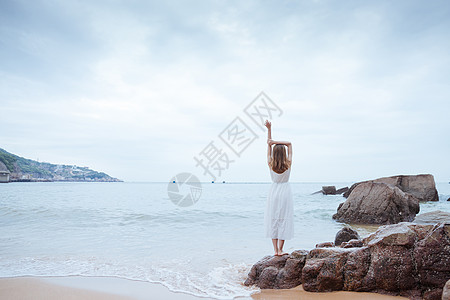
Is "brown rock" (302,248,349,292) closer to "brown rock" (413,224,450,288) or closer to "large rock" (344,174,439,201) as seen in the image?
"brown rock" (413,224,450,288)

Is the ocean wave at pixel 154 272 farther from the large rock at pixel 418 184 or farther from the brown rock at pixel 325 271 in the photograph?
the large rock at pixel 418 184

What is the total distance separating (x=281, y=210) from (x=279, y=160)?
843 millimetres

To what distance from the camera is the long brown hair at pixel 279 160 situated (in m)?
5.03

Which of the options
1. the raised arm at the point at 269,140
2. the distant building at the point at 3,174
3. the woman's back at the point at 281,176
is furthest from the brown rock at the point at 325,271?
the distant building at the point at 3,174

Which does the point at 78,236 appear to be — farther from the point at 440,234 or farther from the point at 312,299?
the point at 440,234

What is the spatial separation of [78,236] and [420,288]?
382 inches

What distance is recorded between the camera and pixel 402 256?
155 inches

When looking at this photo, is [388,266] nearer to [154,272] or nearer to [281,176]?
[281,176]

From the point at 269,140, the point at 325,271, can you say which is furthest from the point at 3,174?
the point at 325,271

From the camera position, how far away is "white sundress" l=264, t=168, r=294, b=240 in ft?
16.6

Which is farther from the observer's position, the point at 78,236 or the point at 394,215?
the point at 394,215

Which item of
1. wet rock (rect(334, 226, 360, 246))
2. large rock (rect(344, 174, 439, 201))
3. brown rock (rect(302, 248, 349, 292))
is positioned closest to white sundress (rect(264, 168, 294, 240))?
brown rock (rect(302, 248, 349, 292))

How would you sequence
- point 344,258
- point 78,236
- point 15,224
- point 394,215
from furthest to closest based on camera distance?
point 394,215 < point 15,224 < point 78,236 < point 344,258

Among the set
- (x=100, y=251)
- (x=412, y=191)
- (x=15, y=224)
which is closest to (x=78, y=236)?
(x=100, y=251)
